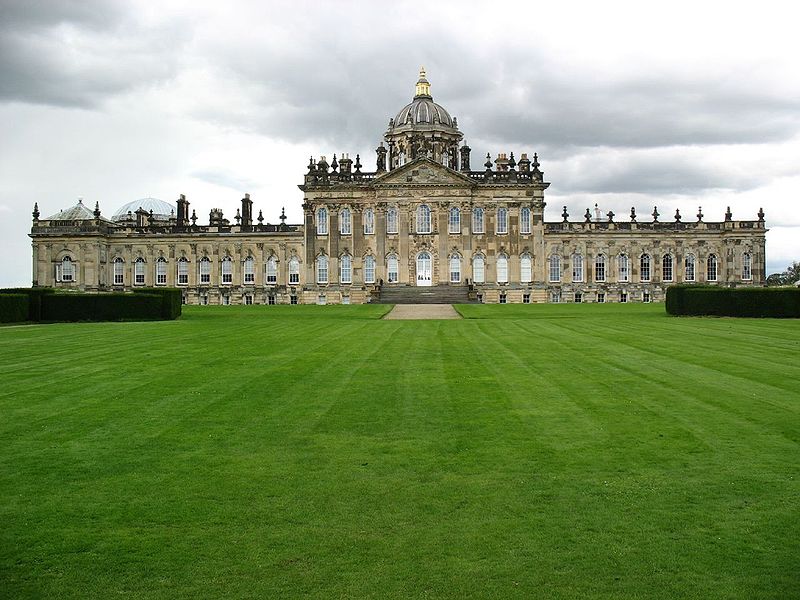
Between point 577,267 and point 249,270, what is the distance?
1332 inches

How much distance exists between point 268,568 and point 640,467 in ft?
15.3

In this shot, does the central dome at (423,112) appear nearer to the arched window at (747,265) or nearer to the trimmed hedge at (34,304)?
the arched window at (747,265)

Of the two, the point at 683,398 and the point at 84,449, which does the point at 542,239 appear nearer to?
the point at 683,398

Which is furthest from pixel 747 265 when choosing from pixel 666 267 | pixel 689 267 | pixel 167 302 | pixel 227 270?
pixel 167 302

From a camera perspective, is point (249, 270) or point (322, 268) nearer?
point (322, 268)

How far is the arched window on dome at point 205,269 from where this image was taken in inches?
3179

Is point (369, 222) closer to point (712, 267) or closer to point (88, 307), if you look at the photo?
point (712, 267)

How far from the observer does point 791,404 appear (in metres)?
12.3

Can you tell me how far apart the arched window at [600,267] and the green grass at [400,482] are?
209 ft

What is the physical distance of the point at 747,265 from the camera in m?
79.1

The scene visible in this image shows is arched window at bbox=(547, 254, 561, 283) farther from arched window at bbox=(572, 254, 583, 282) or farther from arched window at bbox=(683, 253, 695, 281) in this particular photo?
arched window at bbox=(683, 253, 695, 281)

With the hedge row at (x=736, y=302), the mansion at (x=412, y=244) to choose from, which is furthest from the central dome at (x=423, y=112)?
the hedge row at (x=736, y=302)

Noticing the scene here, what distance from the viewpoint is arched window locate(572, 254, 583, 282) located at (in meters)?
78.9

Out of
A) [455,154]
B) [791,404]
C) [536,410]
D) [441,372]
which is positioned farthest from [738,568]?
[455,154]
